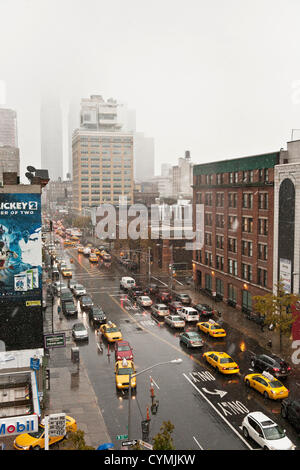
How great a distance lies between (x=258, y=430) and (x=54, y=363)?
58.9ft

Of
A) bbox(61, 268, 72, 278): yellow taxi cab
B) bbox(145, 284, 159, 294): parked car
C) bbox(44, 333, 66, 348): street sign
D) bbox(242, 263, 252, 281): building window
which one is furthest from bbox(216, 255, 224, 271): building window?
bbox(44, 333, 66, 348): street sign

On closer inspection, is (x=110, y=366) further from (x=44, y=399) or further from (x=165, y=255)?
(x=165, y=255)

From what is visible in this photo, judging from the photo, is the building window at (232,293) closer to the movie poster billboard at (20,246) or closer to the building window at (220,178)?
the building window at (220,178)

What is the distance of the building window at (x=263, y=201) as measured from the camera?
4737 cm

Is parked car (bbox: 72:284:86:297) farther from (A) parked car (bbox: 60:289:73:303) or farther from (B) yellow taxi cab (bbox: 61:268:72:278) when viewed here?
(B) yellow taxi cab (bbox: 61:268:72:278)

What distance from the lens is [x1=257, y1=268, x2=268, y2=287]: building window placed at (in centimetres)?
4738

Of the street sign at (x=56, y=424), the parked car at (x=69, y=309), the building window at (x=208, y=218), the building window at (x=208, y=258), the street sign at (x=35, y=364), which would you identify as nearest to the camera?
the street sign at (x=56, y=424)

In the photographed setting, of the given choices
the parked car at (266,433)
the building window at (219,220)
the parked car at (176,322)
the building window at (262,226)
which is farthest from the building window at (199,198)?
the parked car at (266,433)

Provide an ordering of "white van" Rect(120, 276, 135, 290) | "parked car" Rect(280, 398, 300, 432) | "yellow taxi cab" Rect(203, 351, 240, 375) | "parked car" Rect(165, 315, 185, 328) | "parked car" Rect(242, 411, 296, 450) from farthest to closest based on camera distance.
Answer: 1. "white van" Rect(120, 276, 135, 290)
2. "parked car" Rect(165, 315, 185, 328)
3. "yellow taxi cab" Rect(203, 351, 240, 375)
4. "parked car" Rect(280, 398, 300, 432)
5. "parked car" Rect(242, 411, 296, 450)

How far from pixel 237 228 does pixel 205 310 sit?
10.5m

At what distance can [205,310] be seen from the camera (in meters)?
49.2

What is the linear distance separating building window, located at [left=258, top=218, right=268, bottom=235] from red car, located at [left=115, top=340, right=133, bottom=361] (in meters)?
19.7
